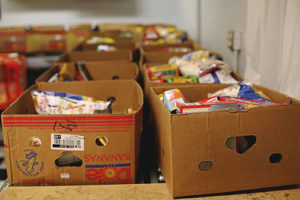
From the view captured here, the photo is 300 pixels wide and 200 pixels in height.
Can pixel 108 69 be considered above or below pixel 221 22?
below

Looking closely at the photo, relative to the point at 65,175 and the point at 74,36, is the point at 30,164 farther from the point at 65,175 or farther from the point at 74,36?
the point at 74,36

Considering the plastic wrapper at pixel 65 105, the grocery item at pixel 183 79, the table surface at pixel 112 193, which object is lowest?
the table surface at pixel 112 193

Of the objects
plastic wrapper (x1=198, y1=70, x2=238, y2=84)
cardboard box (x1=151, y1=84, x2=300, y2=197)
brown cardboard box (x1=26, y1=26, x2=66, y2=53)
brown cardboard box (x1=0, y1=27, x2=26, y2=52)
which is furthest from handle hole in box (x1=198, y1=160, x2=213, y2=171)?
brown cardboard box (x1=0, y1=27, x2=26, y2=52)

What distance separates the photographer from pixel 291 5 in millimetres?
1326

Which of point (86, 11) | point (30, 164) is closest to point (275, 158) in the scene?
point (30, 164)

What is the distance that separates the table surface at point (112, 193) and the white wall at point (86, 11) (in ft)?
14.5

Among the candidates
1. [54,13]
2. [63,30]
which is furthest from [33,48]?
[54,13]

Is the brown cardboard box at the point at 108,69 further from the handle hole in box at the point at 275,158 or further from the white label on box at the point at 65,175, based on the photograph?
the handle hole in box at the point at 275,158

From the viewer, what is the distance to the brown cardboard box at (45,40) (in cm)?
455

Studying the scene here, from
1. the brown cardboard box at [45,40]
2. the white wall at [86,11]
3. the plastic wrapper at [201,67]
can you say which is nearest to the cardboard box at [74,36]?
the brown cardboard box at [45,40]

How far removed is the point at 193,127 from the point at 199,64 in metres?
0.87

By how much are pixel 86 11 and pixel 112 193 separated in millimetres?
4626

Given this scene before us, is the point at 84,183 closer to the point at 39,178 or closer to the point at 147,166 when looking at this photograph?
the point at 39,178

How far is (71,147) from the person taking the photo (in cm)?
112
